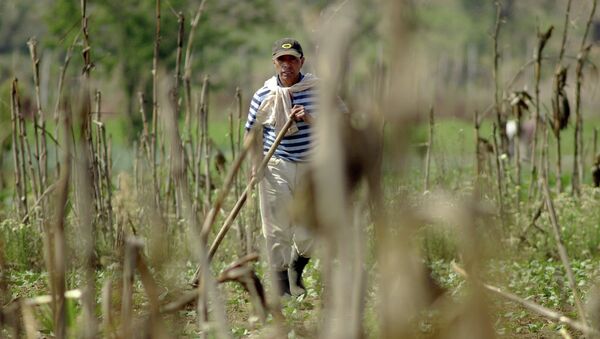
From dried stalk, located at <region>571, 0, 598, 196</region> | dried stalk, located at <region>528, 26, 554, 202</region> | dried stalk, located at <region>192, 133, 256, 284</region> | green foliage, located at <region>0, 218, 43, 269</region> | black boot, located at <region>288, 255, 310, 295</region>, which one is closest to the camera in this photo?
dried stalk, located at <region>192, 133, 256, 284</region>

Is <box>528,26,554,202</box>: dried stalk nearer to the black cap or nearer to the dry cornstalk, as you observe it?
the black cap

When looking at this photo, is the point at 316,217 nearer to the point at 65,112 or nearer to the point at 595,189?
the point at 65,112

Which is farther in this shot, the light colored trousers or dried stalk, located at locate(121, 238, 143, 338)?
the light colored trousers

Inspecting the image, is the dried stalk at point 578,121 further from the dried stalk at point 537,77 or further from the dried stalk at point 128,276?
the dried stalk at point 128,276

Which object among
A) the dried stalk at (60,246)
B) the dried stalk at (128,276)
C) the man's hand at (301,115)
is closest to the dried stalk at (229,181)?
the dried stalk at (128,276)

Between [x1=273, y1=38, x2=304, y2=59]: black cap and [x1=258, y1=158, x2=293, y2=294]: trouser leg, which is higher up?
[x1=273, y1=38, x2=304, y2=59]: black cap

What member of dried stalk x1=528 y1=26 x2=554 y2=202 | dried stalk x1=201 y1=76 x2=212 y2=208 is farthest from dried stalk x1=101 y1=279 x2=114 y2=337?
dried stalk x1=528 y1=26 x2=554 y2=202

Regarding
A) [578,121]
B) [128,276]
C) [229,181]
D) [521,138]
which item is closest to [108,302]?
[128,276]

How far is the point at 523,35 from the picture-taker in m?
64.9

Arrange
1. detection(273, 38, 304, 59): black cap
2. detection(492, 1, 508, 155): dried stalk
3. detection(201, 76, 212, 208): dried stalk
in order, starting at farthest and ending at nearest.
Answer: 1. detection(492, 1, 508, 155): dried stalk
2. detection(201, 76, 212, 208): dried stalk
3. detection(273, 38, 304, 59): black cap

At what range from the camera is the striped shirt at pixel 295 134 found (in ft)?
21.1

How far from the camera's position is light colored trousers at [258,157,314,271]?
6652 millimetres

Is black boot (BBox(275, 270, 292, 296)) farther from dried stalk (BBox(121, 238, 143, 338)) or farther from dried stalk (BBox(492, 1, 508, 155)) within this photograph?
dried stalk (BBox(121, 238, 143, 338))

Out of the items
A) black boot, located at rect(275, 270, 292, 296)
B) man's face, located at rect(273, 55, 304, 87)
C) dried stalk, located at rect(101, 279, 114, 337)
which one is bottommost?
black boot, located at rect(275, 270, 292, 296)
